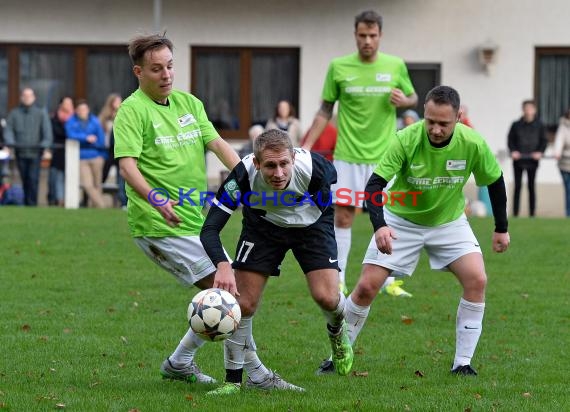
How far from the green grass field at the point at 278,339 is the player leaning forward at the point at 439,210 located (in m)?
0.47

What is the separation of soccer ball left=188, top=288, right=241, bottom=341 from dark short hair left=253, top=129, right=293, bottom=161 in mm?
835

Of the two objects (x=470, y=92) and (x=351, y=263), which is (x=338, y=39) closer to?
(x=470, y=92)

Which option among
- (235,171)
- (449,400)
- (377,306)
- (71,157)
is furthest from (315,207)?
(71,157)

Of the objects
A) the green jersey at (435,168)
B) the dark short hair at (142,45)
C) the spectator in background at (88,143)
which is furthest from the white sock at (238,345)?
the spectator in background at (88,143)

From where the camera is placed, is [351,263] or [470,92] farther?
[470,92]

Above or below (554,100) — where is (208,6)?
above

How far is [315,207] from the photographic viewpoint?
7.20 metres

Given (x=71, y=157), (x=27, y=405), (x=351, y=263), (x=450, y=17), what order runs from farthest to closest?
1. (x=450, y=17)
2. (x=71, y=157)
3. (x=351, y=263)
4. (x=27, y=405)

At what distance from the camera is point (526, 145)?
21.3 metres

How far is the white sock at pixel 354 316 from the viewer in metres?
8.11

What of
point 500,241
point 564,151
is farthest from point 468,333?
point 564,151

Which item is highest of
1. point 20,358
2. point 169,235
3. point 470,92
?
point 470,92

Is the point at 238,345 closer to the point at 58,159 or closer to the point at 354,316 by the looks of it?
the point at 354,316

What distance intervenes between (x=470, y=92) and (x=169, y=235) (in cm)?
1838
